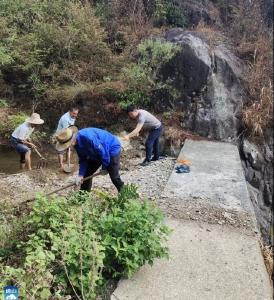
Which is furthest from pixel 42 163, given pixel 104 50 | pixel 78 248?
pixel 78 248

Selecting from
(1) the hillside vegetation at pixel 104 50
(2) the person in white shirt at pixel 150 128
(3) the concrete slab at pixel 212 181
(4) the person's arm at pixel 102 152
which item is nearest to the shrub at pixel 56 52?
(1) the hillside vegetation at pixel 104 50

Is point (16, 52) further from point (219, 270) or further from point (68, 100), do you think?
point (219, 270)

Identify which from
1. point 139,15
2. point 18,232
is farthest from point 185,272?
point 139,15

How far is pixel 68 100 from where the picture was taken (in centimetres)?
1153

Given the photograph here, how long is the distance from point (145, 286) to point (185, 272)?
0.54m

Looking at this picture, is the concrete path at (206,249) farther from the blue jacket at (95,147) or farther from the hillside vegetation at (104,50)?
the hillside vegetation at (104,50)

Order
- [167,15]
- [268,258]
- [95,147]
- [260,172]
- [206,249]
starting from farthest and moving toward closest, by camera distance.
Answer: [167,15]
[260,172]
[95,147]
[268,258]
[206,249]

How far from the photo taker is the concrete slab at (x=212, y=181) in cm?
680

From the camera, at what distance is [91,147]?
5910mm

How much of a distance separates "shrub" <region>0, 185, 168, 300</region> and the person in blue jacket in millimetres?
1225

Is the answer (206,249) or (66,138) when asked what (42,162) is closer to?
(66,138)

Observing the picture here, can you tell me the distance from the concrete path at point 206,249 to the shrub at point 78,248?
27cm

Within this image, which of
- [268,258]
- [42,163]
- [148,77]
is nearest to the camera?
[268,258]

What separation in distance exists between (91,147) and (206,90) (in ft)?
20.1
